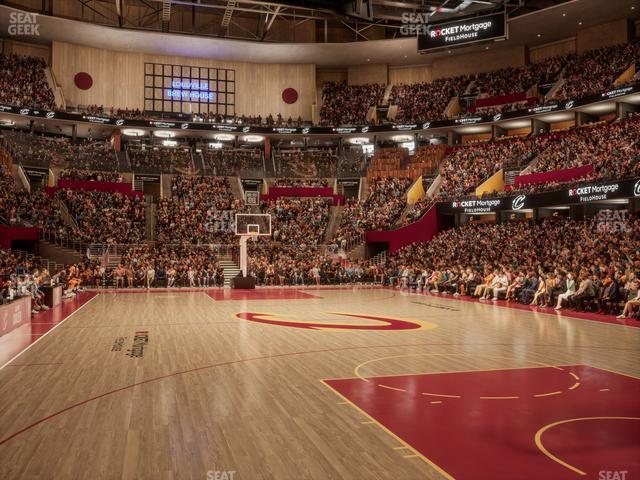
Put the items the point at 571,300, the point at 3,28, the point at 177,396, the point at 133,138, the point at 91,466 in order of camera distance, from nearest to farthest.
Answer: the point at 91,466
the point at 177,396
the point at 571,300
the point at 3,28
the point at 133,138

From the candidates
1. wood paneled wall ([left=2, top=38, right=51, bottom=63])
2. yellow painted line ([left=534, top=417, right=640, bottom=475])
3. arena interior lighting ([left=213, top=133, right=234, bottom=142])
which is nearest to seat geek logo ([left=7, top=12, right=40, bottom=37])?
wood paneled wall ([left=2, top=38, right=51, bottom=63])

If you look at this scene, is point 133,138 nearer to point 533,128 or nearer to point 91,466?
point 533,128

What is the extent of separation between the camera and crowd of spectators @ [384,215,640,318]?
15.5 m

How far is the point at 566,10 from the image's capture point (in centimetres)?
3347

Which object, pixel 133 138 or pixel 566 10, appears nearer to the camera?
pixel 566 10

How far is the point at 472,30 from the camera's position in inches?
1091

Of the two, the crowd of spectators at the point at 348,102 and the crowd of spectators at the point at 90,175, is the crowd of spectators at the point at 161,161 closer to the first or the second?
the crowd of spectators at the point at 90,175

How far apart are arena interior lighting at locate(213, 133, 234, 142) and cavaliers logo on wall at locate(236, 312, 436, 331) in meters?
29.8

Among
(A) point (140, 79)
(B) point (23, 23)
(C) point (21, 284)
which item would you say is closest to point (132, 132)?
(A) point (140, 79)

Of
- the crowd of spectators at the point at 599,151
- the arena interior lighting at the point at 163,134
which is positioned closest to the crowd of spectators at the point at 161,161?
the arena interior lighting at the point at 163,134

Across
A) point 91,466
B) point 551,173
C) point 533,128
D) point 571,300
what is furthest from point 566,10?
point 91,466

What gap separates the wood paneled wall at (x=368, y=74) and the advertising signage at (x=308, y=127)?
6043 mm

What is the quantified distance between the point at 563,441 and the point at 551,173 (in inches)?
1071

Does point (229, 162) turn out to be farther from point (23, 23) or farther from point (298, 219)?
point (23, 23)
